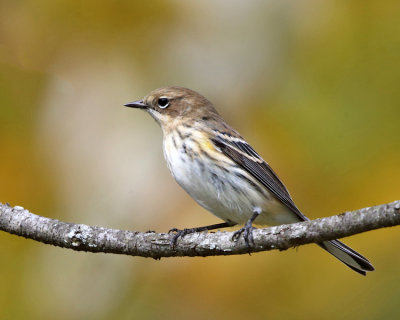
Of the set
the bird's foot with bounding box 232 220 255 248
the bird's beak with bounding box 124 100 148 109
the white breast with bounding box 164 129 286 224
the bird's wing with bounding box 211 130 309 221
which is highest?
the bird's beak with bounding box 124 100 148 109

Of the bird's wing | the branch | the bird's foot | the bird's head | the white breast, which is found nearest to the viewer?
the bird's foot

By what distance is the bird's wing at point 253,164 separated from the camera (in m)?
5.43

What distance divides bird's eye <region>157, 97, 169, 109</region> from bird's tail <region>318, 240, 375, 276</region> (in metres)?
2.26

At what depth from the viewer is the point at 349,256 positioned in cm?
474

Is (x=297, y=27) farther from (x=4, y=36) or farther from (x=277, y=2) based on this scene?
(x=4, y=36)

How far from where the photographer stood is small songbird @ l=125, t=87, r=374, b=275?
17.1ft

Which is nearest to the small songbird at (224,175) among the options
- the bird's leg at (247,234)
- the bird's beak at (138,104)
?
the bird's beak at (138,104)

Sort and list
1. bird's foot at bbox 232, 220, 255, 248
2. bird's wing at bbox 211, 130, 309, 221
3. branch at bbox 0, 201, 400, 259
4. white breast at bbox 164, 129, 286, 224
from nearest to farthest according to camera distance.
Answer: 1. bird's foot at bbox 232, 220, 255, 248
2. branch at bbox 0, 201, 400, 259
3. white breast at bbox 164, 129, 286, 224
4. bird's wing at bbox 211, 130, 309, 221

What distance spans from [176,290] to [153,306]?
227 millimetres

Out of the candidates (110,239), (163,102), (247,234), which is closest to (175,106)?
(163,102)

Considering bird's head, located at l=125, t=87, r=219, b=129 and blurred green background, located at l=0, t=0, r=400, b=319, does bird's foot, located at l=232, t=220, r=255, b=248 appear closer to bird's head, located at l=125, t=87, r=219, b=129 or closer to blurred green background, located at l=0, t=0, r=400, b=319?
blurred green background, located at l=0, t=0, r=400, b=319

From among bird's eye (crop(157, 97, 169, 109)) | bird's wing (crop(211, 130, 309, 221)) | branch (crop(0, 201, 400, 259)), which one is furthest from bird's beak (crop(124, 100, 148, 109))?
branch (crop(0, 201, 400, 259))

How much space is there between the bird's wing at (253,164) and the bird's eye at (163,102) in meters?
0.75

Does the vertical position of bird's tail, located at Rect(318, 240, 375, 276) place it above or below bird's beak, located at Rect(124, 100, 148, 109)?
below
